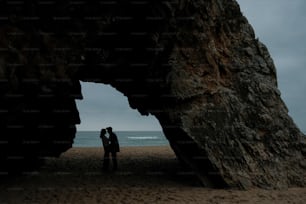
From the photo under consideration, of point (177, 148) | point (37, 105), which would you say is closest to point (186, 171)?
point (177, 148)

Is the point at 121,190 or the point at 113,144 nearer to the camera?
the point at 121,190

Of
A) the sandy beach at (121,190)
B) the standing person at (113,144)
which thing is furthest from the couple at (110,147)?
the sandy beach at (121,190)

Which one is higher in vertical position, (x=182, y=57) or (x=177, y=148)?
(x=182, y=57)

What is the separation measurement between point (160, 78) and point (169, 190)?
2.47 m

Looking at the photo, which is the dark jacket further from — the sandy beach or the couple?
the sandy beach

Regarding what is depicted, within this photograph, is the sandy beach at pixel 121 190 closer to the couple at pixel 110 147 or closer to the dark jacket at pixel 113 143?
the couple at pixel 110 147

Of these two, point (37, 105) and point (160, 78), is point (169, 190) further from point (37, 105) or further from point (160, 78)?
point (37, 105)

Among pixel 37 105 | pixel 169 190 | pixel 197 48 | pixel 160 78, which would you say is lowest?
pixel 169 190

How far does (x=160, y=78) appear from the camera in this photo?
9523 millimetres

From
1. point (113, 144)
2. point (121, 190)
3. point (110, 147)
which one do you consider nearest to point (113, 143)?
point (113, 144)

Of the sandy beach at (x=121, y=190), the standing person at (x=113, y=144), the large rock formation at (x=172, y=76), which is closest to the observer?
the sandy beach at (x=121, y=190)

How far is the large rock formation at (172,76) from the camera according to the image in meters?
8.48

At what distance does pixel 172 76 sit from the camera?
933 centimetres

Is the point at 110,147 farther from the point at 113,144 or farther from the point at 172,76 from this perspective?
the point at 172,76
